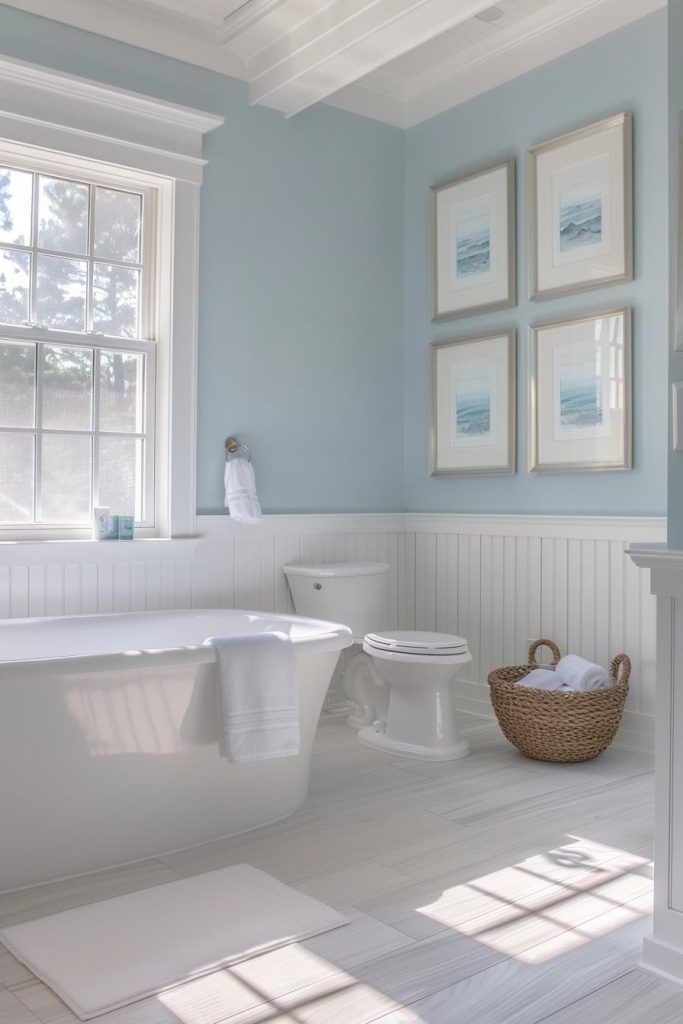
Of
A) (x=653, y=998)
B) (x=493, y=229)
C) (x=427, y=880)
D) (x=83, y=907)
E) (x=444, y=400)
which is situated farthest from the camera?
(x=444, y=400)

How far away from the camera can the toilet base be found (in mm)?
3504

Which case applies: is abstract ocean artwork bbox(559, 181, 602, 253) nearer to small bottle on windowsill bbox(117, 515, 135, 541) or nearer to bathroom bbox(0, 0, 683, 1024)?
bathroom bbox(0, 0, 683, 1024)

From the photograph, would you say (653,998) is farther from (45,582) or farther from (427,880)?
(45,582)

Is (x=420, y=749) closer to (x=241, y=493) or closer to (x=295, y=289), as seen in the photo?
(x=241, y=493)

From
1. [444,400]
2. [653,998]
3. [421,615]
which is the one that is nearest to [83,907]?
[653,998]

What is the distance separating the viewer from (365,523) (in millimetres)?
4523

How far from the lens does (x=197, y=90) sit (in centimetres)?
391

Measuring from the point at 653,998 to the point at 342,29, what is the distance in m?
3.34

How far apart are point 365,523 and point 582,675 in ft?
4.68

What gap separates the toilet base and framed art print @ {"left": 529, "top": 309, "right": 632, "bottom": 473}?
4.11 ft

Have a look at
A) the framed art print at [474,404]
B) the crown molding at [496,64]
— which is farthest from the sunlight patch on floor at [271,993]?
the crown molding at [496,64]

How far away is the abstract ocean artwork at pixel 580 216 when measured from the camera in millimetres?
3771

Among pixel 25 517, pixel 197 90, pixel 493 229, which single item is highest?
pixel 197 90

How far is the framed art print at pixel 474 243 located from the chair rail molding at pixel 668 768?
241 centimetres
